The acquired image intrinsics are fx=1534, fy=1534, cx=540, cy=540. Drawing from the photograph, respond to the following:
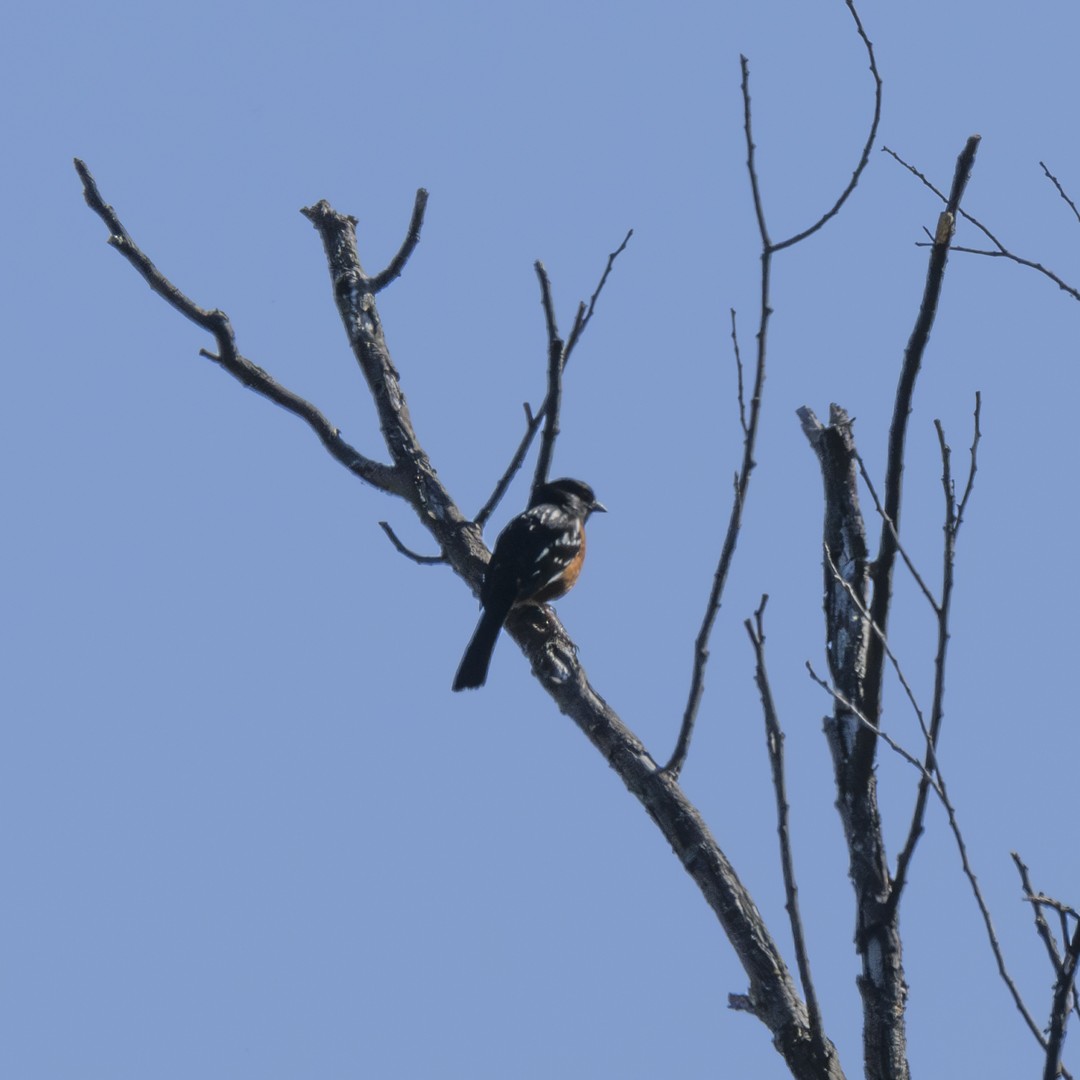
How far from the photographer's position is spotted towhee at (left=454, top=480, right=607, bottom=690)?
5559 millimetres

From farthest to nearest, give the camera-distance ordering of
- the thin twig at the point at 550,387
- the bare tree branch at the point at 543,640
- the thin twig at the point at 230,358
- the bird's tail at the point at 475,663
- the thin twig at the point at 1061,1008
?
1. the bird's tail at the point at 475,663
2. the thin twig at the point at 230,358
3. the thin twig at the point at 550,387
4. the bare tree branch at the point at 543,640
5. the thin twig at the point at 1061,1008

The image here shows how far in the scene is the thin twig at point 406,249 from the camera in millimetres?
5602

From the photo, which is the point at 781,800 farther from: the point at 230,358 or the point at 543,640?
the point at 230,358

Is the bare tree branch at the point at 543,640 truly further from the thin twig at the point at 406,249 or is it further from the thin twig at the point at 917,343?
the thin twig at the point at 917,343

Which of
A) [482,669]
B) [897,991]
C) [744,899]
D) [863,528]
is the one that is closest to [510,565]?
[482,669]

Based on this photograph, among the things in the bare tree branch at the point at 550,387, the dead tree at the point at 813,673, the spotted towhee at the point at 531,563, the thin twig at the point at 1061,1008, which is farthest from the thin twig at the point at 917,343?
the spotted towhee at the point at 531,563

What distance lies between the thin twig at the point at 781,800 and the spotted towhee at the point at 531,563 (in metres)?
2.12

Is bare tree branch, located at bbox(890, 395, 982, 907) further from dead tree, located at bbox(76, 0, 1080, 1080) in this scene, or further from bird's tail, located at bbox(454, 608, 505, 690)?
bird's tail, located at bbox(454, 608, 505, 690)

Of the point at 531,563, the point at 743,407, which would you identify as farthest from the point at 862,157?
the point at 531,563

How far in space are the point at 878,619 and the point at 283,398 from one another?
2.67m

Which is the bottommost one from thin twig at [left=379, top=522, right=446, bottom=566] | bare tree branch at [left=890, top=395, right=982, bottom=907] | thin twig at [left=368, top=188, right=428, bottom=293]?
bare tree branch at [left=890, top=395, right=982, bottom=907]

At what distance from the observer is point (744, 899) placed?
3.77 metres

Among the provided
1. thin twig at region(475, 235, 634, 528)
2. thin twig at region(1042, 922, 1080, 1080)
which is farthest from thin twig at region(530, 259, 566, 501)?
thin twig at region(1042, 922, 1080, 1080)

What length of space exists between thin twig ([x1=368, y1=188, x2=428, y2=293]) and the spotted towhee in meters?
1.11
